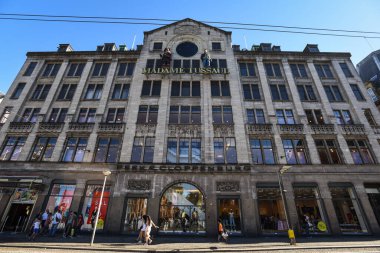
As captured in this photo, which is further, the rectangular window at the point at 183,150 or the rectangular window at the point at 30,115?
the rectangular window at the point at 30,115

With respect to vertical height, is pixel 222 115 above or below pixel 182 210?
above

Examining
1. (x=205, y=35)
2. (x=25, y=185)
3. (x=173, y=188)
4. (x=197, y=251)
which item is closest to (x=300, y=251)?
(x=197, y=251)

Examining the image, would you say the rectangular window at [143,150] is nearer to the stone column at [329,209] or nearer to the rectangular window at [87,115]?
the rectangular window at [87,115]

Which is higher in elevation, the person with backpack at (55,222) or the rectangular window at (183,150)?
the rectangular window at (183,150)

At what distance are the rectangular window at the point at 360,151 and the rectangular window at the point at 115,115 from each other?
27235 millimetres

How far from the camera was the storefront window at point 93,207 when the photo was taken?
63.6 ft

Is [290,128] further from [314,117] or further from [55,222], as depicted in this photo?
[55,222]

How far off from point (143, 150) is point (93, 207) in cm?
743

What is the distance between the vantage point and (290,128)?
23.8m

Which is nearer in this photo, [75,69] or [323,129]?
[323,129]

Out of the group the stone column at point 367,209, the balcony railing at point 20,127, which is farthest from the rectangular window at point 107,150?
the stone column at point 367,209

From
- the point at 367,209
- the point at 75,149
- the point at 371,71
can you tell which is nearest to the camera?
the point at 367,209

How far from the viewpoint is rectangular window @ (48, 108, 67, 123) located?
2512cm

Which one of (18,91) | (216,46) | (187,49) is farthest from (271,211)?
(18,91)
